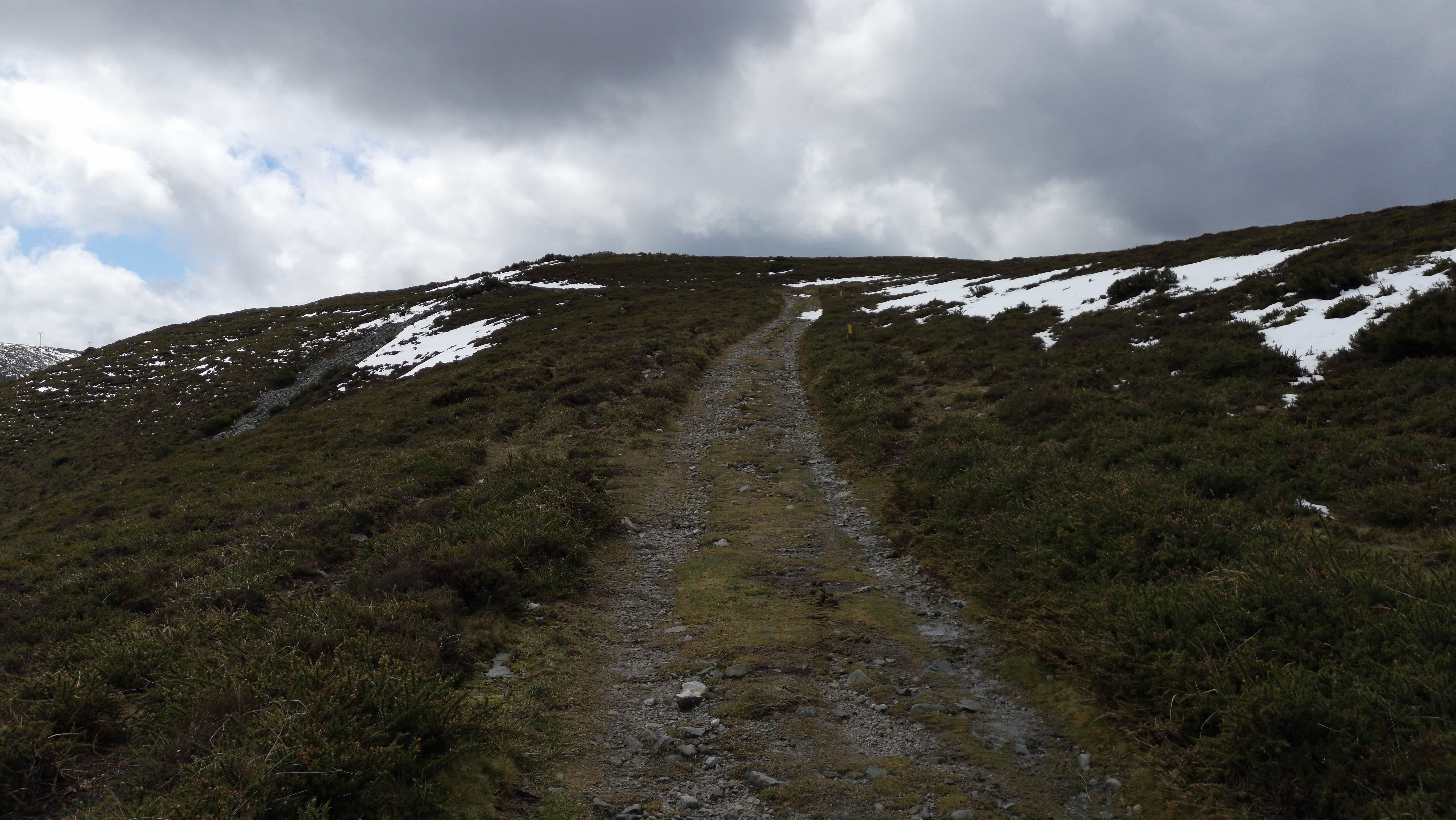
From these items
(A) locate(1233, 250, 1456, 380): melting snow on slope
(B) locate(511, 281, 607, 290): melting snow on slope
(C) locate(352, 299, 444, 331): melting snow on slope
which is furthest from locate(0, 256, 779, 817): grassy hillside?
(B) locate(511, 281, 607, 290): melting snow on slope

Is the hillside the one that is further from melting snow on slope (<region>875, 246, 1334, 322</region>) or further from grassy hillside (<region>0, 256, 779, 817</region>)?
melting snow on slope (<region>875, 246, 1334, 322</region>)

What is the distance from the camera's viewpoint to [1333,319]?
1530cm

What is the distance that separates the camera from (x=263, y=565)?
9.43m

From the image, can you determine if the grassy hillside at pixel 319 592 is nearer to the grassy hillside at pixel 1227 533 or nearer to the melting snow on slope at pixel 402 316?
the grassy hillside at pixel 1227 533

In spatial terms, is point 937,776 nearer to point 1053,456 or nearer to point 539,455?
point 1053,456

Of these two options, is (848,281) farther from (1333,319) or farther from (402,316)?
(1333,319)

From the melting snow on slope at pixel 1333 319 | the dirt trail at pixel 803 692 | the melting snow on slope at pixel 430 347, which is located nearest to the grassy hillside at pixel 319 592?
the dirt trail at pixel 803 692

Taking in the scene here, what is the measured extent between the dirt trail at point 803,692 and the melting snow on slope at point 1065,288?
18.9 metres

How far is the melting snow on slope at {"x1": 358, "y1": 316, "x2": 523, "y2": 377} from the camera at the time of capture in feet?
121

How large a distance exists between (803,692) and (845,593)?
2.36 metres

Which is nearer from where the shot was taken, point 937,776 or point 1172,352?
point 937,776

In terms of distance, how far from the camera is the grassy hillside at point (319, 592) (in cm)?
432

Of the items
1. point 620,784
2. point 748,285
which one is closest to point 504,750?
point 620,784

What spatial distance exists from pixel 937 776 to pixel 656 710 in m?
2.41
